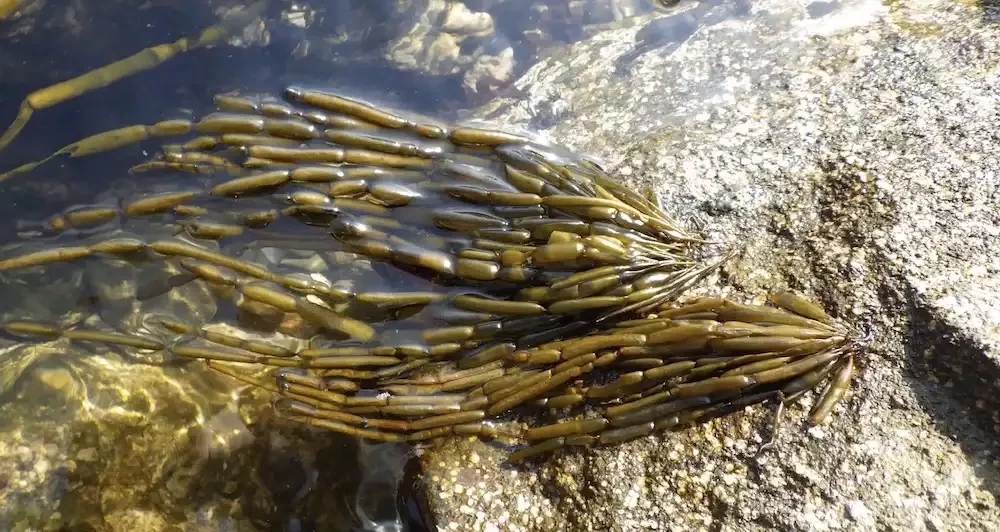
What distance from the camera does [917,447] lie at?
1.72m

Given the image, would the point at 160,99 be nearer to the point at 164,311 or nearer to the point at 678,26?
the point at 164,311

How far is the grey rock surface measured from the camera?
173 centimetres

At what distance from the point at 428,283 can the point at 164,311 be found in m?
1.03

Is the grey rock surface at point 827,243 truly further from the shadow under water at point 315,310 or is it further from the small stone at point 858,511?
the shadow under water at point 315,310

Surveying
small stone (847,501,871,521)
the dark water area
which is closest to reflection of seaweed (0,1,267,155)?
the dark water area

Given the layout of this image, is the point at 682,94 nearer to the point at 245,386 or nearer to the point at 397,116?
the point at 397,116

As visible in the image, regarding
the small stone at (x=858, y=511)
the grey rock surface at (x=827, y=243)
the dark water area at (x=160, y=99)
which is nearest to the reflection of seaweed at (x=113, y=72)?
the dark water area at (x=160, y=99)

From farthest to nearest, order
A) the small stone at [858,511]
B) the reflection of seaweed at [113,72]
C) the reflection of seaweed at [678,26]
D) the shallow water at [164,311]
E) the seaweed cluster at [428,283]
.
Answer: the reflection of seaweed at [678,26]
the reflection of seaweed at [113,72]
the shallow water at [164,311]
the seaweed cluster at [428,283]
the small stone at [858,511]

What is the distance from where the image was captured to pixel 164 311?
251 cm

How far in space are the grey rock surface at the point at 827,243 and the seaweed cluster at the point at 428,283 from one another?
0.35 ft

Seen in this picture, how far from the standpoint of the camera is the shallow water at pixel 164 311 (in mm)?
2215

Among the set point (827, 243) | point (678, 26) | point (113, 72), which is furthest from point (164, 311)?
point (678, 26)

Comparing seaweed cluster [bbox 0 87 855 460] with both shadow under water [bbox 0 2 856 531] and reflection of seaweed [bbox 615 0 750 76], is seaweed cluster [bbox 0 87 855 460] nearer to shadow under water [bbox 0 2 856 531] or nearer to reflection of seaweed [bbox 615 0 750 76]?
shadow under water [bbox 0 2 856 531]

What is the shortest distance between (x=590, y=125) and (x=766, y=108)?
26.4 inches
